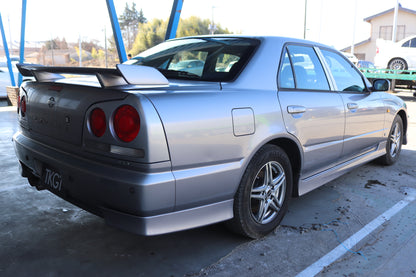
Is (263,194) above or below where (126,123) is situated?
below

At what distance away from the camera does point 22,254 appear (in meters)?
2.54

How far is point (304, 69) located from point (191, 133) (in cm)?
158

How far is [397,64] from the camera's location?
15898 millimetres

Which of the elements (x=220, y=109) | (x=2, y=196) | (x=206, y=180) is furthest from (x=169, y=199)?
(x=2, y=196)

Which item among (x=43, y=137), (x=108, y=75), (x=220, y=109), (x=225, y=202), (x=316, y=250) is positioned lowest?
(x=316, y=250)

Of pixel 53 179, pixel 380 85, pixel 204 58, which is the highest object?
pixel 204 58

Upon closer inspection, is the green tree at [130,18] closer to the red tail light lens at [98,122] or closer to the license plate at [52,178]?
the license plate at [52,178]

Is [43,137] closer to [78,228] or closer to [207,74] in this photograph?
[78,228]

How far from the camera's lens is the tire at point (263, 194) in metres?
2.58


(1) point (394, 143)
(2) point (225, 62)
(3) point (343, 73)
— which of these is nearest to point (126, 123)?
(2) point (225, 62)

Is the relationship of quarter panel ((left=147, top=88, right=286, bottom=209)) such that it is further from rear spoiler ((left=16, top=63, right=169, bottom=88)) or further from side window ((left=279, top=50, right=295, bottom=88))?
side window ((left=279, top=50, right=295, bottom=88))

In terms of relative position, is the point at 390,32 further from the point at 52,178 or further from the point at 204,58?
the point at 52,178

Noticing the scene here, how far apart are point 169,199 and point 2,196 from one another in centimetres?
236

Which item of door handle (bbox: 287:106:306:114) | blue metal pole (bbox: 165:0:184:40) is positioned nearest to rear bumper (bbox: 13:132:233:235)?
door handle (bbox: 287:106:306:114)
